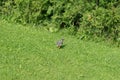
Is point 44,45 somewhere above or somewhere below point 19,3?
below

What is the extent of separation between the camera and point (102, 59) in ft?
24.1

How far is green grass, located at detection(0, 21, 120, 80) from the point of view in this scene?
6.44 m

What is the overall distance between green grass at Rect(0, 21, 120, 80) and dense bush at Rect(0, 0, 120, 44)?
1.04 feet

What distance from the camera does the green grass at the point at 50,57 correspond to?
6.44 m

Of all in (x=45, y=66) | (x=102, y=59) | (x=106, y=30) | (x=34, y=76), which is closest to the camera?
(x=34, y=76)

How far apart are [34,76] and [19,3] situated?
2.91 m

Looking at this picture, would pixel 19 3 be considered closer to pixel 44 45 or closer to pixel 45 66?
pixel 44 45

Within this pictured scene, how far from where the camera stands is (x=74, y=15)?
8.43 m

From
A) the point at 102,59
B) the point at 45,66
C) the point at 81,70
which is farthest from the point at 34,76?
the point at 102,59

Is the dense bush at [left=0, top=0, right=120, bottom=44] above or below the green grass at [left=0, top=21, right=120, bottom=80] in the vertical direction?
above

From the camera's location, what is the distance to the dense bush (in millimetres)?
8180

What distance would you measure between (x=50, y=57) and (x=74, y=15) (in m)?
1.72

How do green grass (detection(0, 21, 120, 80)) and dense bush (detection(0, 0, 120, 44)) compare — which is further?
dense bush (detection(0, 0, 120, 44))

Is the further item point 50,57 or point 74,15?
point 74,15
